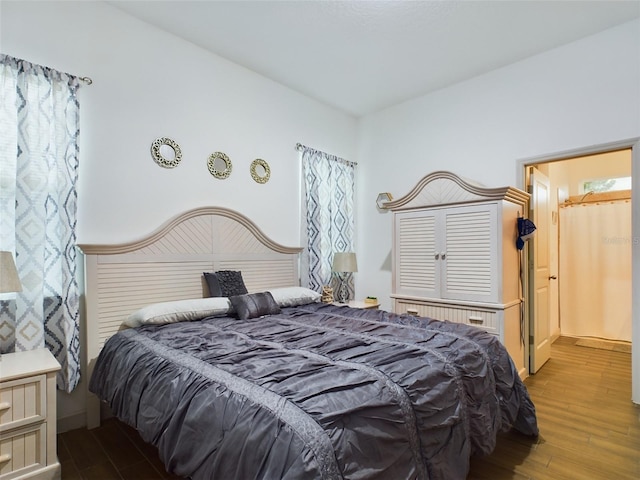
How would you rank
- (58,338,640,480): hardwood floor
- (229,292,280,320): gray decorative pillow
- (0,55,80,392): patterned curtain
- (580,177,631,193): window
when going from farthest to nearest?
1. (580,177,631,193): window
2. (229,292,280,320): gray decorative pillow
3. (0,55,80,392): patterned curtain
4. (58,338,640,480): hardwood floor

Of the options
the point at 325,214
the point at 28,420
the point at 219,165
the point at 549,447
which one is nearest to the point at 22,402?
the point at 28,420

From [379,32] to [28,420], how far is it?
3.48 meters

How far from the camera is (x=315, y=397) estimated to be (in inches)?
48.9

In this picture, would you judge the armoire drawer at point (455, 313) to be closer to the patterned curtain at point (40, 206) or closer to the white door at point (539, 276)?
the white door at point (539, 276)

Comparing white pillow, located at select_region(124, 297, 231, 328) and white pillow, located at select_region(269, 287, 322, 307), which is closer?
white pillow, located at select_region(124, 297, 231, 328)

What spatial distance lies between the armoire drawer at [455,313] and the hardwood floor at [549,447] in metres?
0.65

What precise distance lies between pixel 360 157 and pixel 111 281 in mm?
3295

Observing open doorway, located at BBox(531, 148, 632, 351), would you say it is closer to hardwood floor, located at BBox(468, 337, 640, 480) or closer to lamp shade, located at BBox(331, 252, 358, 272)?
hardwood floor, located at BBox(468, 337, 640, 480)

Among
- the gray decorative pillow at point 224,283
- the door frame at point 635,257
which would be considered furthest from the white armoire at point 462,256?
the gray decorative pillow at point 224,283

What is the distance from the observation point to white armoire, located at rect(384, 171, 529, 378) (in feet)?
10.0

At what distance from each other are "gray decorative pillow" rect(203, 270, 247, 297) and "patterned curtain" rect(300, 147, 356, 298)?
1007mm

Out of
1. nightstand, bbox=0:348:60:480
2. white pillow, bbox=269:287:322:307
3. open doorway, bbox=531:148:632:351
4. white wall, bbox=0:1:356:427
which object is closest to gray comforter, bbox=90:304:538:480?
nightstand, bbox=0:348:60:480

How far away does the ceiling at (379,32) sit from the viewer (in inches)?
106

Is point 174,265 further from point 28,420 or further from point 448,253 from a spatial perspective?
point 448,253
